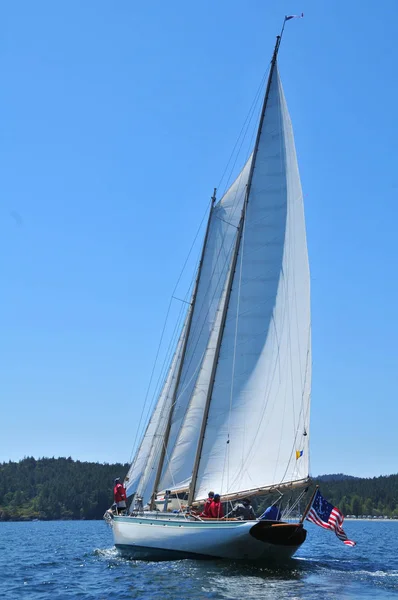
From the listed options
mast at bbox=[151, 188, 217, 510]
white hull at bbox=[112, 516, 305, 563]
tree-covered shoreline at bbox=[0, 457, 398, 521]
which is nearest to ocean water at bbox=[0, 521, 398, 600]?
white hull at bbox=[112, 516, 305, 563]

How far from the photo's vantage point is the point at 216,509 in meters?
32.0

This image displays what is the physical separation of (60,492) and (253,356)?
12915 centimetres

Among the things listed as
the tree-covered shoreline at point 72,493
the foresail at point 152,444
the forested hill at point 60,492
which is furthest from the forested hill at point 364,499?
the foresail at point 152,444

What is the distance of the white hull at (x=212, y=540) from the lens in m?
29.3

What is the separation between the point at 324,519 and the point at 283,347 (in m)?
7.67

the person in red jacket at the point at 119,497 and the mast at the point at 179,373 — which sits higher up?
the mast at the point at 179,373

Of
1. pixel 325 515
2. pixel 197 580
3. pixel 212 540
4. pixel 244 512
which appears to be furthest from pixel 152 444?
pixel 197 580

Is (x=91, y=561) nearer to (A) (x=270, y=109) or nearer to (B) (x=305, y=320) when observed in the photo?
(B) (x=305, y=320)

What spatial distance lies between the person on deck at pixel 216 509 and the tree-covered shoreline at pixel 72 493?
336 ft

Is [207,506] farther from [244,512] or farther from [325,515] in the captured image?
[325,515]

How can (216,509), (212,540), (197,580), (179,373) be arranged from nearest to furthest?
(197,580), (212,540), (216,509), (179,373)

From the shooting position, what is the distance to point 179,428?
126 feet

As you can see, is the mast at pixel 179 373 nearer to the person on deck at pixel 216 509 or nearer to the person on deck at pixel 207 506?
the person on deck at pixel 207 506

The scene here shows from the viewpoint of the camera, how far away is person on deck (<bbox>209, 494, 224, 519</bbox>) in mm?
31828
